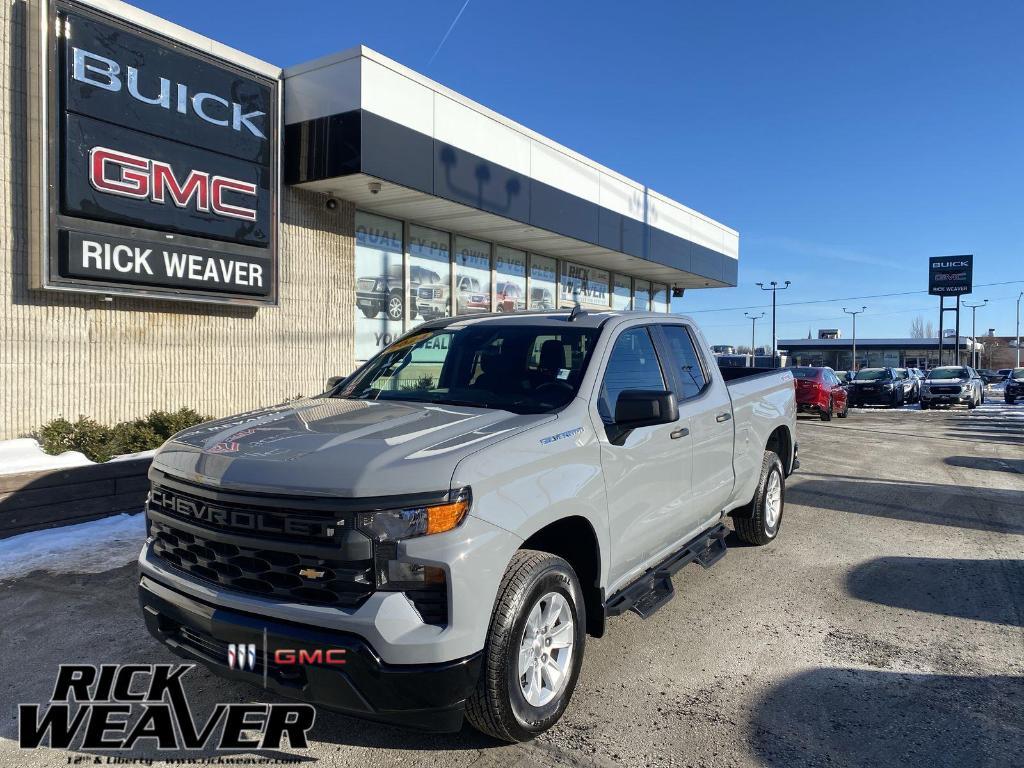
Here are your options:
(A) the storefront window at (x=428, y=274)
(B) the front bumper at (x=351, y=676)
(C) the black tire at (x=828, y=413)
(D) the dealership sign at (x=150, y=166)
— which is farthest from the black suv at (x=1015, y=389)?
(B) the front bumper at (x=351, y=676)

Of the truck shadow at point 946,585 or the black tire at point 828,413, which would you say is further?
the black tire at point 828,413

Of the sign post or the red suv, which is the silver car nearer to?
the red suv

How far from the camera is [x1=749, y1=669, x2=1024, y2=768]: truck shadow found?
2.96 m

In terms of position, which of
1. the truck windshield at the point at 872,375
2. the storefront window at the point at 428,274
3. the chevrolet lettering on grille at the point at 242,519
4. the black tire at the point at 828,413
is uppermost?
the storefront window at the point at 428,274

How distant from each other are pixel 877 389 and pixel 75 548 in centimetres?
2713

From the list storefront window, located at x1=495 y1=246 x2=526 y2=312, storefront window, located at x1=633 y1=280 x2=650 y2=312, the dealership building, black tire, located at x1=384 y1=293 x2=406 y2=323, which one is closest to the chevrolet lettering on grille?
the dealership building

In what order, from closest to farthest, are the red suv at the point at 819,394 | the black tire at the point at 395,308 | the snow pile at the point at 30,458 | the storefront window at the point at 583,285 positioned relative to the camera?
1. the snow pile at the point at 30,458
2. the black tire at the point at 395,308
3. the storefront window at the point at 583,285
4. the red suv at the point at 819,394

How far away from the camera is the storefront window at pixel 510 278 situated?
1570 centimetres

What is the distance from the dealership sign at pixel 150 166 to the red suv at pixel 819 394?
14.7 m

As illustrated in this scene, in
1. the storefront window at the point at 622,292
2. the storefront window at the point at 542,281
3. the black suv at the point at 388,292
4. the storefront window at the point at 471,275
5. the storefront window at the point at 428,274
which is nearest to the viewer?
the black suv at the point at 388,292

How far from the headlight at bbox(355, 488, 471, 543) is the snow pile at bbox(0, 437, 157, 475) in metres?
4.97

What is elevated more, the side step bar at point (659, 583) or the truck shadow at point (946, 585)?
the side step bar at point (659, 583)

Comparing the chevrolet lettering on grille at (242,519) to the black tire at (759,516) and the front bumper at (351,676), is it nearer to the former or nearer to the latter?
the front bumper at (351,676)

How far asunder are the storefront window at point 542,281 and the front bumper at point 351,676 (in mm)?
14268
